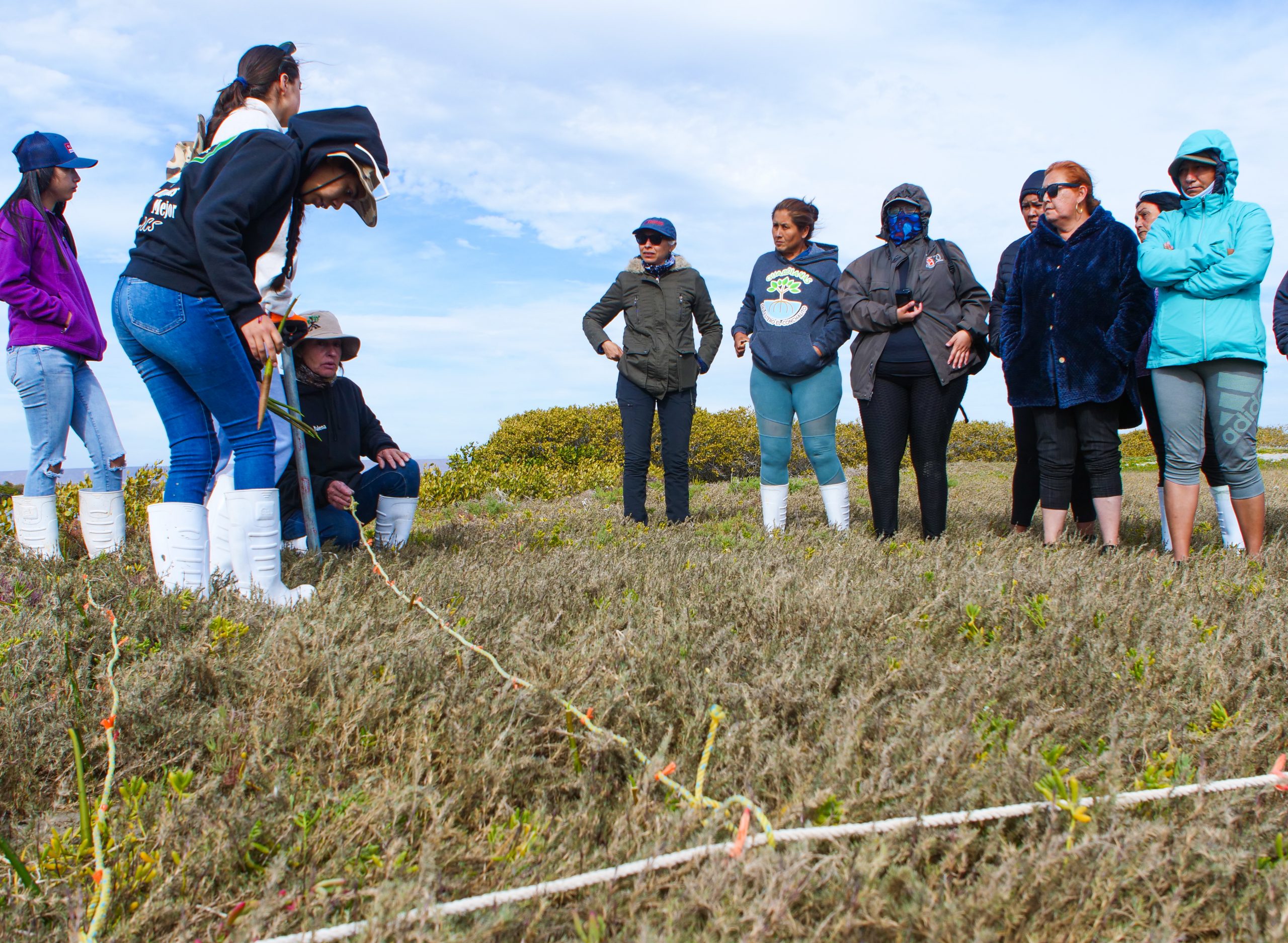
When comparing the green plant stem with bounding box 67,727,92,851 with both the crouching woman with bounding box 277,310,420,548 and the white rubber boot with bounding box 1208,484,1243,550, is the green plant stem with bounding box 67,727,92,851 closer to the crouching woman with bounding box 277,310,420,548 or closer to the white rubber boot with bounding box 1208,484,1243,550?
the crouching woman with bounding box 277,310,420,548

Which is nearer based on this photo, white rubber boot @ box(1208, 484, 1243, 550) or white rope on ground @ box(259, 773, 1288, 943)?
white rope on ground @ box(259, 773, 1288, 943)

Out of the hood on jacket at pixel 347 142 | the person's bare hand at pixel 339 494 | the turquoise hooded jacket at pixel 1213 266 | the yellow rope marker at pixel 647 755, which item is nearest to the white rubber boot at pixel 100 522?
the person's bare hand at pixel 339 494

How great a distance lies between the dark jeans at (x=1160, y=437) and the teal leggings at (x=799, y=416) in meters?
1.86

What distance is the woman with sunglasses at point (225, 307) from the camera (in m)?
2.96

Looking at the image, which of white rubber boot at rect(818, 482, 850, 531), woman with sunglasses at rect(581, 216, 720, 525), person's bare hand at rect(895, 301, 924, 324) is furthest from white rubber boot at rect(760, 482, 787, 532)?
person's bare hand at rect(895, 301, 924, 324)

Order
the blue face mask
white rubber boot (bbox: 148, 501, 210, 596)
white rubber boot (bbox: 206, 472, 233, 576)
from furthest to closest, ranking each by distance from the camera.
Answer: the blue face mask, white rubber boot (bbox: 206, 472, 233, 576), white rubber boot (bbox: 148, 501, 210, 596)

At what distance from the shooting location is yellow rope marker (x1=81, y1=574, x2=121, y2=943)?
1.47 m

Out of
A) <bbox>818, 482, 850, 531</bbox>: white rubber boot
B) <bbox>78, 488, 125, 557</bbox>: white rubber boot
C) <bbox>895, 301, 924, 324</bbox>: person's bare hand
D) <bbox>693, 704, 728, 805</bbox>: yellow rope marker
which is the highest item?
<bbox>895, 301, 924, 324</bbox>: person's bare hand

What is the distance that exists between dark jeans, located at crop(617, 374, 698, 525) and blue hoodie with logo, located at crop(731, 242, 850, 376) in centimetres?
86

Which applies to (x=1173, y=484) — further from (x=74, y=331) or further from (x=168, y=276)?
(x=74, y=331)

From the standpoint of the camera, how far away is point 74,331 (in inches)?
164

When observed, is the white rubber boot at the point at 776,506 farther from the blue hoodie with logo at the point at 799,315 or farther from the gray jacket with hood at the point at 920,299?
the gray jacket with hood at the point at 920,299

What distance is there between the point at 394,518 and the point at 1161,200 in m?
5.38

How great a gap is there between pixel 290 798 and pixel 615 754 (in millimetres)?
781
